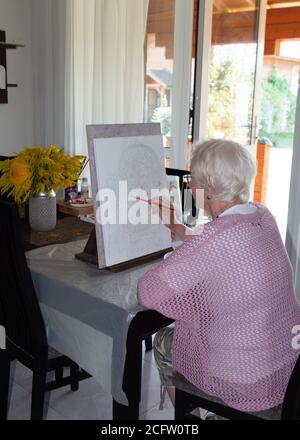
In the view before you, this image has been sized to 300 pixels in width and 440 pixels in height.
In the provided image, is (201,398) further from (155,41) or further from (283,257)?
(155,41)

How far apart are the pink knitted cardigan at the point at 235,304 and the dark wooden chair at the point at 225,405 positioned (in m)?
0.03

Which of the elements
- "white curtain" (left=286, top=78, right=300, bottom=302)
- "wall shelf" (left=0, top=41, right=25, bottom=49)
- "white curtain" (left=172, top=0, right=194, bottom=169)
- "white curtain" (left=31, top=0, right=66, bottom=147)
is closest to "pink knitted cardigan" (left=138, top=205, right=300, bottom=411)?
"white curtain" (left=286, top=78, right=300, bottom=302)

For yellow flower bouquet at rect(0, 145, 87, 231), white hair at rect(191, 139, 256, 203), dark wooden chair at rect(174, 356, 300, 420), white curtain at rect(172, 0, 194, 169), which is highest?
white curtain at rect(172, 0, 194, 169)

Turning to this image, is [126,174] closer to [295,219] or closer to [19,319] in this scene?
[19,319]

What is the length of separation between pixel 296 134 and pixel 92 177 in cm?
152

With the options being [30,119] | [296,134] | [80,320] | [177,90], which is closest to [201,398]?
[80,320]

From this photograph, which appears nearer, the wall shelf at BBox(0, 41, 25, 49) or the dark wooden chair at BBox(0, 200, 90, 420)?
the dark wooden chair at BBox(0, 200, 90, 420)

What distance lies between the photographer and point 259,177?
5242 mm

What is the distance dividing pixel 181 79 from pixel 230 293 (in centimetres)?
229

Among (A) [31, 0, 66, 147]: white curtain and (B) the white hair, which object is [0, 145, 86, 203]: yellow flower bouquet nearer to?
(B) the white hair

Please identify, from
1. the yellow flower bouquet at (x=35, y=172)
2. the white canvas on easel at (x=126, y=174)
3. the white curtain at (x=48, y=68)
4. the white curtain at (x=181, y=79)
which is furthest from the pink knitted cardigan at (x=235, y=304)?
the white curtain at (x=48, y=68)

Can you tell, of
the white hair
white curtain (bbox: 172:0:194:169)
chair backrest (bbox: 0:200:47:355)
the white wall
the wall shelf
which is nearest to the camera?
the white hair

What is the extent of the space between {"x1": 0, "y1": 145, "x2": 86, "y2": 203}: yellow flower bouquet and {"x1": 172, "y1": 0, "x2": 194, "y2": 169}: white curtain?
1512 mm

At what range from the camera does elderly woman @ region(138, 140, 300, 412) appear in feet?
3.93
